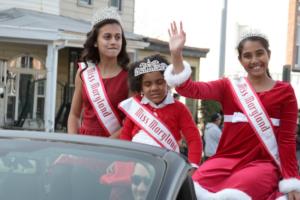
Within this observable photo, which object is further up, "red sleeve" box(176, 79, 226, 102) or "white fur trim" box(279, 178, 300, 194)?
"red sleeve" box(176, 79, 226, 102)

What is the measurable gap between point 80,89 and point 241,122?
141 cm

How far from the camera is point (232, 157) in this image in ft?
13.2

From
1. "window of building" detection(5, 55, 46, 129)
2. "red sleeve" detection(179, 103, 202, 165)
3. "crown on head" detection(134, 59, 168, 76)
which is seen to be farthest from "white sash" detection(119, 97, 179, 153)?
"window of building" detection(5, 55, 46, 129)

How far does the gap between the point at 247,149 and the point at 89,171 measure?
1.32 meters

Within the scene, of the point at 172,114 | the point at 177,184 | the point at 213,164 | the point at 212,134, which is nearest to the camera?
the point at 177,184

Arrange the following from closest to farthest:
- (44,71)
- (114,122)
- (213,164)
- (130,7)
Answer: (213,164), (114,122), (44,71), (130,7)

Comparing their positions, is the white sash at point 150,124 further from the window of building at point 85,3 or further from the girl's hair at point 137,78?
the window of building at point 85,3

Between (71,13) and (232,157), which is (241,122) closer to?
(232,157)

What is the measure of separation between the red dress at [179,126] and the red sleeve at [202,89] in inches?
11.9

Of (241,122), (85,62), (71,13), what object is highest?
(71,13)

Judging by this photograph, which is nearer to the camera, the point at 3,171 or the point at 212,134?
the point at 3,171

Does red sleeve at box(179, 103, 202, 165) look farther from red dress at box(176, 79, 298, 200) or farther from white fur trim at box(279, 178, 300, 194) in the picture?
white fur trim at box(279, 178, 300, 194)

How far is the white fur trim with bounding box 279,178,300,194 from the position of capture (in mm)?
3773

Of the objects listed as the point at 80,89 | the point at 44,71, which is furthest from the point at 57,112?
the point at 80,89
